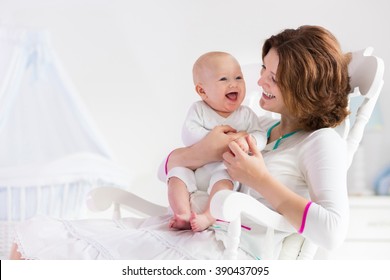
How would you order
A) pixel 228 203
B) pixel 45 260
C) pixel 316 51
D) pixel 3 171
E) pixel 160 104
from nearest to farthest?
1. pixel 228 203
2. pixel 45 260
3. pixel 316 51
4. pixel 3 171
5. pixel 160 104

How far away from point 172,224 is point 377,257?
165cm

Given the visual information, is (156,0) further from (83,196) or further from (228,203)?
(228,203)

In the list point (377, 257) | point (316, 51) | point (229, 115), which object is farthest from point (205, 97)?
point (377, 257)

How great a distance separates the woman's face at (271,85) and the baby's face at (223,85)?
78mm

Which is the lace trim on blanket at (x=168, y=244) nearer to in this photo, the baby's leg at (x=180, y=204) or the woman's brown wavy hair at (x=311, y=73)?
the baby's leg at (x=180, y=204)

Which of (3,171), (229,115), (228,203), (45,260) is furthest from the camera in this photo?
(3,171)

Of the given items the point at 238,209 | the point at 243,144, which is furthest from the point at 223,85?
the point at 238,209

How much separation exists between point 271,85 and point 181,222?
1.37 ft

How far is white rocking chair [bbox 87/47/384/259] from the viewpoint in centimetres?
121

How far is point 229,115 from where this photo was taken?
1.60 metres

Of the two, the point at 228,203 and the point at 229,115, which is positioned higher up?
the point at 229,115

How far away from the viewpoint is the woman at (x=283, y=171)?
1292 millimetres

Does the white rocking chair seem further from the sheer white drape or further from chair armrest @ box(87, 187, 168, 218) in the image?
the sheer white drape

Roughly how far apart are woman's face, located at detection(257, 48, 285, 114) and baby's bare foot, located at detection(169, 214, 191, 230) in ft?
1.19
